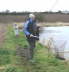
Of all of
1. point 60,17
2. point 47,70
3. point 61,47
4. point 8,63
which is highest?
point 47,70

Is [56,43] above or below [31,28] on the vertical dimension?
below

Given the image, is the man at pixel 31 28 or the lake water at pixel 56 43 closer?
the man at pixel 31 28

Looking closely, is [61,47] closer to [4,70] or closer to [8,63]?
[8,63]

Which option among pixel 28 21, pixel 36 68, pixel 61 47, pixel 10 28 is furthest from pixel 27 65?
pixel 10 28

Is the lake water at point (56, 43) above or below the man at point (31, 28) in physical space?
below

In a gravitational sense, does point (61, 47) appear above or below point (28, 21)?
below

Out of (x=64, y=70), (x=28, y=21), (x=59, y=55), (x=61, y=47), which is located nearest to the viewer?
(x=64, y=70)

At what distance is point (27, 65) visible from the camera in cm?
795

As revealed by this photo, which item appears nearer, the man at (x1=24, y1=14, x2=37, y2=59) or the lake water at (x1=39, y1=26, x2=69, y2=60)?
the man at (x1=24, y1=14, x2=37, y2=59)

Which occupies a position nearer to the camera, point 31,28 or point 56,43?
point 31,28

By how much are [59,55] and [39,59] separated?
3.24 m

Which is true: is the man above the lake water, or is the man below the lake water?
above

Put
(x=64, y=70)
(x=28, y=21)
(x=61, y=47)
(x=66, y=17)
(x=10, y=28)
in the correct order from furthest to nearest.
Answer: (x=66, y=17)
(x=10, y=28)
(x=61, y=47)
(x=28, y=21)
(x=64, y=70)

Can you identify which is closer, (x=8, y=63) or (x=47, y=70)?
(x=47, y=70)
